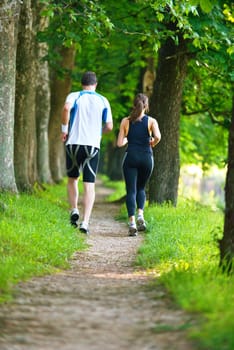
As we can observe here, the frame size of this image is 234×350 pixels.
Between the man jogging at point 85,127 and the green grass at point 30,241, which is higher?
the man jogging at point 85,127

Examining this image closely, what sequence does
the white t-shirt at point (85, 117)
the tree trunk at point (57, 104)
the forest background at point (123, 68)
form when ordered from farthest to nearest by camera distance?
the tree trunk at point (57, 104)
the forest background at point (123, 68)
the white t-shirt at point (85, 117)

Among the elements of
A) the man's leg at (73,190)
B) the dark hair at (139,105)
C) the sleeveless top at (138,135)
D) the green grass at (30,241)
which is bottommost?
the green grass at (30,241)

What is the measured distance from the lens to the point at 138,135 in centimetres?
1243

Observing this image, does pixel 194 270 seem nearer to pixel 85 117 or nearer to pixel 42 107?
pixel 85 117

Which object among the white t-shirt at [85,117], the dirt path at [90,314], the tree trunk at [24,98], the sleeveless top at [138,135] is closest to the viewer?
the dirt path at [90,314]

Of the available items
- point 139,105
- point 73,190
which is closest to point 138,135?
point 139,105

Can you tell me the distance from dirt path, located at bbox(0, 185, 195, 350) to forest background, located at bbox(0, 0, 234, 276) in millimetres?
1229

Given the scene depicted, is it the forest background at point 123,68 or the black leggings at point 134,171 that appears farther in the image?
the forest background at point 123,68

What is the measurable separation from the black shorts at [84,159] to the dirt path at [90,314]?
10.7 feet

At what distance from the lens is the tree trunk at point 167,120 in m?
16.8

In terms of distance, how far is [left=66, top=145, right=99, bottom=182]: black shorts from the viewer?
38.9 ft

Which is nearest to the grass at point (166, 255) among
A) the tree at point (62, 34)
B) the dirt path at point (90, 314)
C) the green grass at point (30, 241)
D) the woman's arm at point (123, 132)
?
the green grass at point (30, 241)

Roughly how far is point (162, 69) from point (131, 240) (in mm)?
6105

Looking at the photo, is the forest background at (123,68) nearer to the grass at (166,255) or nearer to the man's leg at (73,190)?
the grass at (166,255)
